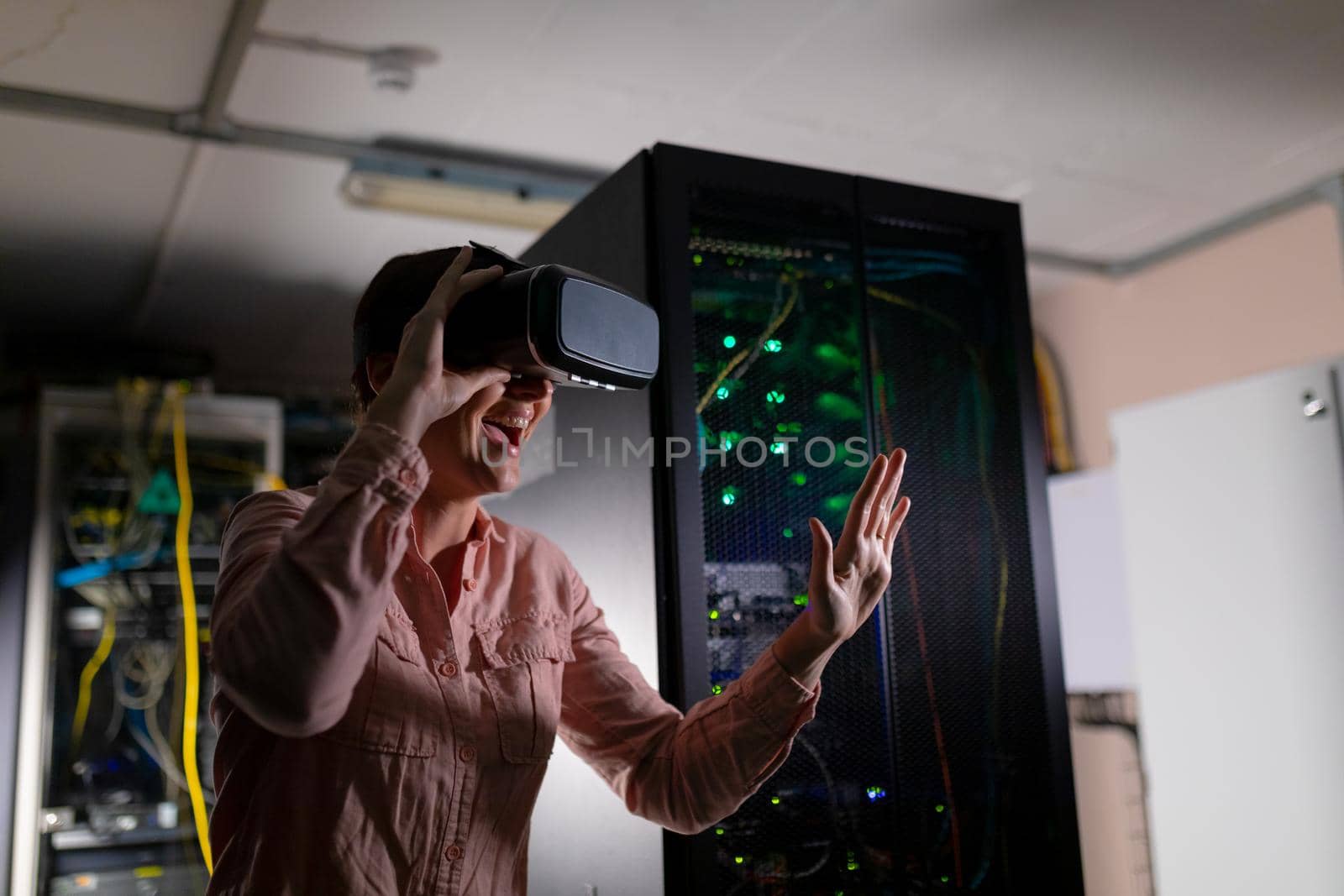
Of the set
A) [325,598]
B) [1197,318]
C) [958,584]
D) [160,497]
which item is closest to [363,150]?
[160,497]

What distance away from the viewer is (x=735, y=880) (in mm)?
1093

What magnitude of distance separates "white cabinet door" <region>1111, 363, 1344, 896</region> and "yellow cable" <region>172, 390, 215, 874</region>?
2.30 metres

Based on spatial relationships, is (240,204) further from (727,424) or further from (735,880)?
(735,880)

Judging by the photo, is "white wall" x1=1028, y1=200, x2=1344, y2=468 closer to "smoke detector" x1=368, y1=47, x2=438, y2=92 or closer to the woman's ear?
"smoke detector" x1=368, y1=47, x2=438, y2=92

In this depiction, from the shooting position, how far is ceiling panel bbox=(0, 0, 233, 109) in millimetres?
1907

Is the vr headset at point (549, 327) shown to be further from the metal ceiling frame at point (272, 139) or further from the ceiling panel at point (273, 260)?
the ceiling panel at point (273, 260)

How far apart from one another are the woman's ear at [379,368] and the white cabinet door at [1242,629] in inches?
64.8

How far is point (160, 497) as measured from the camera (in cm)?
309

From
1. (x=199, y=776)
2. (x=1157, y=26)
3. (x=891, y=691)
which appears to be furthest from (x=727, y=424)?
(x=199, y=776)

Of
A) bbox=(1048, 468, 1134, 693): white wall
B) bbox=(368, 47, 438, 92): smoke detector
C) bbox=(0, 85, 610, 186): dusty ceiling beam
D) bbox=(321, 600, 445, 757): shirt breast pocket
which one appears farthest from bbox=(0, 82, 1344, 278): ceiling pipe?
bbox=(321, 600, 445, 757): shirt breast pocket

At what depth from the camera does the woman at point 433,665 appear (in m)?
0.69

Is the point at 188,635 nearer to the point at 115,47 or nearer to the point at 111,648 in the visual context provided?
A: the point at 111,648

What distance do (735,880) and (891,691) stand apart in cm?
25

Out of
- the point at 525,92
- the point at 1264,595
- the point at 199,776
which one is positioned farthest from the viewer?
the point at 199,776
